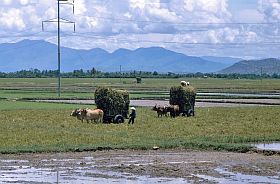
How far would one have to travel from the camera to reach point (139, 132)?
29375mm

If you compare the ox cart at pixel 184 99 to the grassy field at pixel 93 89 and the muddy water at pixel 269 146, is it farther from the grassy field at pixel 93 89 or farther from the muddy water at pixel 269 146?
the grassy field at pixel 93 89

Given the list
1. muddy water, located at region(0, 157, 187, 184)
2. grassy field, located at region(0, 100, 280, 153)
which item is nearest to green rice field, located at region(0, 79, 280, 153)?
grassy field, located at region(0, 100, 280, 153)

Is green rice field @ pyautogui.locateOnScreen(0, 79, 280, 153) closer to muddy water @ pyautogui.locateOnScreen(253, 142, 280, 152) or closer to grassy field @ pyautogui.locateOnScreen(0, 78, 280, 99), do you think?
muddy water @ pyautogui.locateOnScreen(253, 142, 280, 152)

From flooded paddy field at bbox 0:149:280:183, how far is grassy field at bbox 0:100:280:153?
3.94ft

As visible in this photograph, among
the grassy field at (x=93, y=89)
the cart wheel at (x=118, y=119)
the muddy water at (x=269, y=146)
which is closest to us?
the muddy water at (x=269, y=146)

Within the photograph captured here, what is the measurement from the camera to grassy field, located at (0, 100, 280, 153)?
936 inches

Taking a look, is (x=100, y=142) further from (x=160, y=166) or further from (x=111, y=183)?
(x=111, y=183)

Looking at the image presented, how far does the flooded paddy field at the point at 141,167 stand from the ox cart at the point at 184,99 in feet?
59.3

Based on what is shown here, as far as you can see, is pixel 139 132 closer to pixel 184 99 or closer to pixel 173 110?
pixel 173 110

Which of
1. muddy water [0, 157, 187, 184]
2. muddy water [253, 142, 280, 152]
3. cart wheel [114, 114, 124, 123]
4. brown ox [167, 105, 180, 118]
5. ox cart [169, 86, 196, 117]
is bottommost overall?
Answer: muddy water [0, 157, 187, 184]

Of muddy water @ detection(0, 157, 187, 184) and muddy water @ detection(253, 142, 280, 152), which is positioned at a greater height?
muddy water @ detection(253, 142, 280, 152)

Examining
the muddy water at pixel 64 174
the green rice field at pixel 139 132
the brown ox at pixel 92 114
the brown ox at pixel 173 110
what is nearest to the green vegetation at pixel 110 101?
the brown ox at pixel 92 114

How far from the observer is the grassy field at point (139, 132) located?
2377 centimetres

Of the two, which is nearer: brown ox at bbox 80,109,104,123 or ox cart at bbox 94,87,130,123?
brown ox at bbox 80,109,104,123
